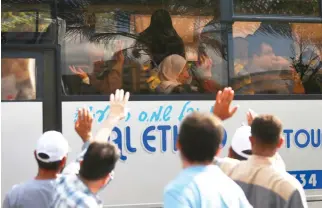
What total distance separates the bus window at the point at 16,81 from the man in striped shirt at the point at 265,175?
7.59 ft

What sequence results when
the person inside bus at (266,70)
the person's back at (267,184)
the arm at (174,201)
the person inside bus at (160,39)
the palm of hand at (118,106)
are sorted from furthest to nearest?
the person inside bus at (266,70)
the person inside bus at (160,39)
the palm of hand at (118,106)
the person's back at (267,184)
the arm at (174,201)

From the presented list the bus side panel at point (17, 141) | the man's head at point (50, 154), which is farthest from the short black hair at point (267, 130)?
the bus side panel at point (17, 141)

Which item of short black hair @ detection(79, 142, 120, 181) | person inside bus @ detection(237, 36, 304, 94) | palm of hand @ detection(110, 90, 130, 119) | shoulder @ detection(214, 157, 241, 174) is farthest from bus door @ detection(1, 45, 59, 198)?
short black hair @ detection(79, 142, 120, 181)

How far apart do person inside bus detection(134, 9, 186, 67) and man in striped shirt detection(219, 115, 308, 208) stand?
230 centimetres

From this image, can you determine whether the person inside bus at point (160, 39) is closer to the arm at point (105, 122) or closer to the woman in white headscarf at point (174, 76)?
the woman in white headscarf at point (174, 76)

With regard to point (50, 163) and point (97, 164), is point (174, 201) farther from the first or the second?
point (50, 163)

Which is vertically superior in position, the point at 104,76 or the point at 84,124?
the point at 104,76

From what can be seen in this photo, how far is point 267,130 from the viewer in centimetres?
297

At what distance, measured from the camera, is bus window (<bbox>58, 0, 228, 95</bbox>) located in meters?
4.99

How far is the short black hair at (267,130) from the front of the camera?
297 cm

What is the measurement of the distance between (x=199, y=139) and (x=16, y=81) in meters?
2.75

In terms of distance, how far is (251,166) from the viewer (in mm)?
3012

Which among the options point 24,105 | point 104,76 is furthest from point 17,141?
point 104,76

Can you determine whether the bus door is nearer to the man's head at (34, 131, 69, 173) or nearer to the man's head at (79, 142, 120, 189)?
the man's head at (34, 131, 69, 173)
